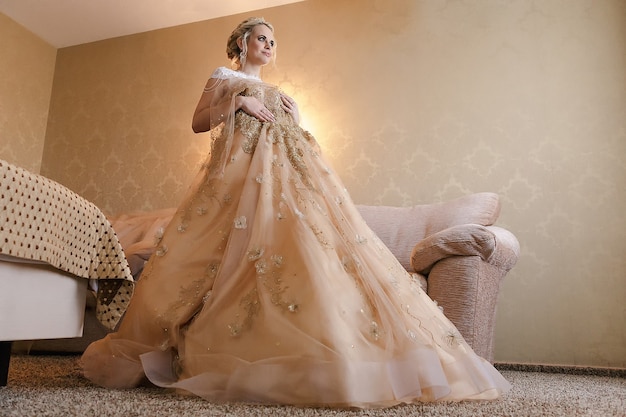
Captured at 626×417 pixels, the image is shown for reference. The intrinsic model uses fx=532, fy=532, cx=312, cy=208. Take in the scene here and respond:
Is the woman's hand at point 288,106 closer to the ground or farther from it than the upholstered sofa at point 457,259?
farther from it

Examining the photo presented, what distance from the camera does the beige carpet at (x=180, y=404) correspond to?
1.28 m

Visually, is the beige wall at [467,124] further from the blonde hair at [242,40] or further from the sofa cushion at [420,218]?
the blonde hair at [242,40]

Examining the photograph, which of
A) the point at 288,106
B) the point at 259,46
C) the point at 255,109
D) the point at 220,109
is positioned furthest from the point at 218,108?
the point at 259,46

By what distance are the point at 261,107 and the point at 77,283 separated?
1.07m

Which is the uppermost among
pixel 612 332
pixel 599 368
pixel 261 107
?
pixel 261 107

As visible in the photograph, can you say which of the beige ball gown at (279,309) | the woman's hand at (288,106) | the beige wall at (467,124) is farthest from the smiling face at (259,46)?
the beige wall at (467,124)

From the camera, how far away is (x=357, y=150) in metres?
3.79

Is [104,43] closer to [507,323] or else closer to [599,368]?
[507,323]

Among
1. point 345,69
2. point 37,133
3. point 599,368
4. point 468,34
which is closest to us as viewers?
point 599,368

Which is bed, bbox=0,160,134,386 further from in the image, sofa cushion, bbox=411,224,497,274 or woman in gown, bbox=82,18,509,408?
sofa cushion, bbox=411,224,497,274

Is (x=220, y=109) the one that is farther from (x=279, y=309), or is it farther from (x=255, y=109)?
(x=279, y=309)

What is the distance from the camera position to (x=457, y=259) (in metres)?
2.35

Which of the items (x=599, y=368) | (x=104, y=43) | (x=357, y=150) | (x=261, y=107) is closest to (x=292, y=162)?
(x=261, y=107)

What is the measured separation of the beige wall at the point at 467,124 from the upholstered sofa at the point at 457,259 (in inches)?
18.8
